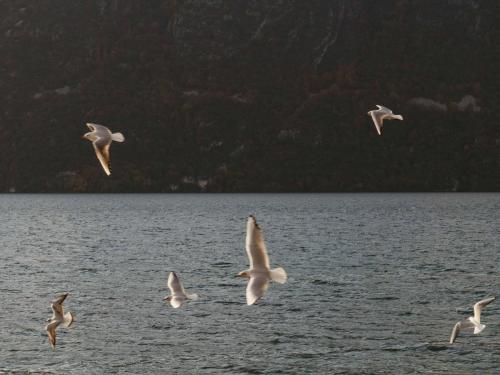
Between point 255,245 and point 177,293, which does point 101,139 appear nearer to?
point 255,245

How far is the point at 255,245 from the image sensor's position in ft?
63.3

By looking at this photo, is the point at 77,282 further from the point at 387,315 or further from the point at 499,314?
the point at 499,314

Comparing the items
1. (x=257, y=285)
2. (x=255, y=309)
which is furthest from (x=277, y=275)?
(x=255, y=309)

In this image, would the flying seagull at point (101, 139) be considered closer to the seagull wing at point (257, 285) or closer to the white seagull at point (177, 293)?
the seagull wing at point (257, 285)

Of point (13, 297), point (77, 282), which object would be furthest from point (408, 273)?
point (13, 297)

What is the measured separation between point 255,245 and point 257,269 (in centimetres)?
122

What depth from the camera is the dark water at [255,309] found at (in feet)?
141

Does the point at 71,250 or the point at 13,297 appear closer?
the point at 13,297

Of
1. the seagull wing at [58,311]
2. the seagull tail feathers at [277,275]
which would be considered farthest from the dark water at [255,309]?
the seagull tail feathers at [277,275]

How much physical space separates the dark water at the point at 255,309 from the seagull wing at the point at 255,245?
72.1 ft

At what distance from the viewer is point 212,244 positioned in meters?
123

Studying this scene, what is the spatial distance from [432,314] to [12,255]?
65.5 metres

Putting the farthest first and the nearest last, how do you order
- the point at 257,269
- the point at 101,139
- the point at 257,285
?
the point at 101,139 → the point at 257,285 → the point at 257,269

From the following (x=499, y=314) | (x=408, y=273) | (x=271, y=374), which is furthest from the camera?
(x=408, y=273)
